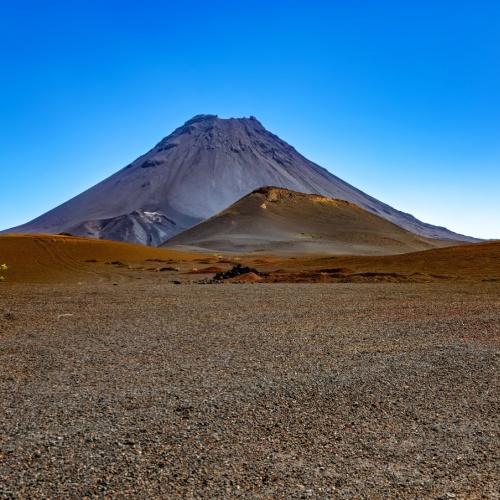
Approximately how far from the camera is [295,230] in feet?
386

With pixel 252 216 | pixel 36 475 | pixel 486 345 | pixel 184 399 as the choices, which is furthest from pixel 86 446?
pixel 252 216

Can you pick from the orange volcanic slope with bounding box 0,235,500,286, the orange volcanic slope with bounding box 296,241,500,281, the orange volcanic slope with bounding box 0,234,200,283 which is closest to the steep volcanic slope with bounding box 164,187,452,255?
the orange volcanic slope with bounding box 0,234,200,283

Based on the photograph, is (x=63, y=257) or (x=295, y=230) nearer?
(x=63, y=257)

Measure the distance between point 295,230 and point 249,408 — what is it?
367ft

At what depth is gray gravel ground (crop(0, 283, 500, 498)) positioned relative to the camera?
4.48 meters

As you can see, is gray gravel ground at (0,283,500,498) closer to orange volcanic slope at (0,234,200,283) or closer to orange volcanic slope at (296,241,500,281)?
orange volcanic slope at (296,241,500,281)

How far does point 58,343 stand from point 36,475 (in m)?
6.25

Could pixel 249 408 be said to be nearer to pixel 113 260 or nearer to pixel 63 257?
pixel 63 257

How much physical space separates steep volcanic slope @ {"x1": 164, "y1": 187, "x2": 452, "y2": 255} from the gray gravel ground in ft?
250

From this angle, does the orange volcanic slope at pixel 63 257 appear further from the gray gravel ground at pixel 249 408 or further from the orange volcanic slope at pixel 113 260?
the gray gravel ground at pixel 249 408

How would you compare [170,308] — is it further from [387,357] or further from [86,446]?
[86,446]

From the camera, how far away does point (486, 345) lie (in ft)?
33.9

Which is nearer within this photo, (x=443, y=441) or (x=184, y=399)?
(x=443, y=441)

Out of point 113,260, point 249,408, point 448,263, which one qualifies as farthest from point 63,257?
point 249,408
